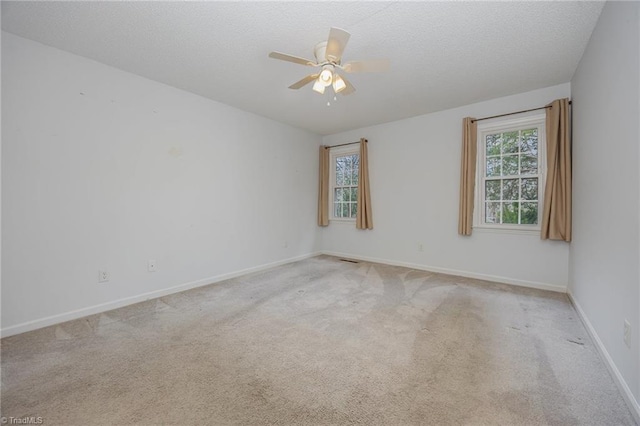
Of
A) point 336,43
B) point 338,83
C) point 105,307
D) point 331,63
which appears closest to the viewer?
point 336,43

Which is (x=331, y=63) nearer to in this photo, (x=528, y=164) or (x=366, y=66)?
(x=366, y=66)

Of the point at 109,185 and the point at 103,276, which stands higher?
the point at 109,185

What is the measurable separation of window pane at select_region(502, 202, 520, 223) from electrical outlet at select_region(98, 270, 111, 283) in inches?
191

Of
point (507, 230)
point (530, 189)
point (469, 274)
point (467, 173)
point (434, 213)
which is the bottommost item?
point (469, 274)

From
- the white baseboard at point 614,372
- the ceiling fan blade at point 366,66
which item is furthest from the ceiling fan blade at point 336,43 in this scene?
the white baseboard at point 614,372

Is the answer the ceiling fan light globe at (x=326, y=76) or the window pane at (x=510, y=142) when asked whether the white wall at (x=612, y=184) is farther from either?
the ceiling fan light globe at (x=326, y=76)

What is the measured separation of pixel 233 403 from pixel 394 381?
0.94m

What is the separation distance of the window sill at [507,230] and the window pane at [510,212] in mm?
127

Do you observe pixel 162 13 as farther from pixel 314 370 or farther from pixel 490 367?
pixel 490 367

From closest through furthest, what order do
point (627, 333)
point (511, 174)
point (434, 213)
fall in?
point (627, 333), point (511, 174), point (434, 213)

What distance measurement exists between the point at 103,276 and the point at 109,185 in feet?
3.05

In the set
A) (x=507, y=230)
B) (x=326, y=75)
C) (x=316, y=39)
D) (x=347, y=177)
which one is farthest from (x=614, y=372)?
(x=347, y=177)

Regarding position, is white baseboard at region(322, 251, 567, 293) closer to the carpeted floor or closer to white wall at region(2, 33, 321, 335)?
the carpeted floor

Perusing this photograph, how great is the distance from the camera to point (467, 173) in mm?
3703
